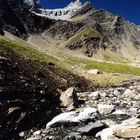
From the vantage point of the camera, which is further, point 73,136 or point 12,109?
point 12,109

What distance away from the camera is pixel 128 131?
103ft

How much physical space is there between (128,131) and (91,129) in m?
4.28

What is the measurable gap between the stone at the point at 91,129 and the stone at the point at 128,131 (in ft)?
9.39

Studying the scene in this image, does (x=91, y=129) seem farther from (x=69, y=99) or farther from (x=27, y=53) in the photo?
(x=27, y=53)

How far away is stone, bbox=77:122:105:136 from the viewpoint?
34.1 m

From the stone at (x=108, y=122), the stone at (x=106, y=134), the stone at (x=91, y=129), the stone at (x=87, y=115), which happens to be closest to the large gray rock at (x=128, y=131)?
the stone at (x=106, y=134)

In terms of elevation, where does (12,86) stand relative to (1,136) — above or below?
above

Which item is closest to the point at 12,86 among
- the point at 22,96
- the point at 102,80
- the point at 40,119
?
the point at 22,96

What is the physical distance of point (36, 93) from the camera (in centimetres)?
4916

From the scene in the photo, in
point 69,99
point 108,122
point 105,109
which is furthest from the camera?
point 69,99

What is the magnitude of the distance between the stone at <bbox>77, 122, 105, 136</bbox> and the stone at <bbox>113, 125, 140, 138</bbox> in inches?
113

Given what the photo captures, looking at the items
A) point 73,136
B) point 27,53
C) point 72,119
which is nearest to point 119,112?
point 72,119

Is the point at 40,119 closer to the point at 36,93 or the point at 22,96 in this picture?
the point at 22,96

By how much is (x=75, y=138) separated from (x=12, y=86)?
1667cm
